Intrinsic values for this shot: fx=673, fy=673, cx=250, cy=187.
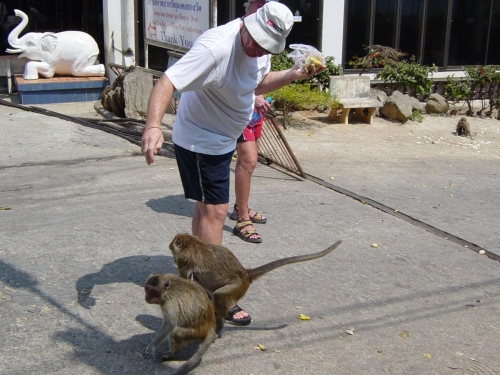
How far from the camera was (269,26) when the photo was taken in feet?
11.5

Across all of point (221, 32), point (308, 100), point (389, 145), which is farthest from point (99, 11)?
point (221, 32)

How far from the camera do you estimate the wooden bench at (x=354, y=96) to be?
10250mm

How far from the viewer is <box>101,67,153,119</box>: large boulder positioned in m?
8.99

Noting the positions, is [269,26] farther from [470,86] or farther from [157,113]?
[470,86]

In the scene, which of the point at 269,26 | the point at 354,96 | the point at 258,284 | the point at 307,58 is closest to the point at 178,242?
the point at 258,284

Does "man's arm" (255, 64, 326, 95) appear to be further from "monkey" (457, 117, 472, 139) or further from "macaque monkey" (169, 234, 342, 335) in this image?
"monkey" (457, 117, 472, 139)

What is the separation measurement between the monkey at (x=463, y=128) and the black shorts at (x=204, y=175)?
23.4 ft

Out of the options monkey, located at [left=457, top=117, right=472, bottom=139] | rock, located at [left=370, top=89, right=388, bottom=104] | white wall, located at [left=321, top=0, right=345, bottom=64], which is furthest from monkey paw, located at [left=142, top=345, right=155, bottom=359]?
white wall, located at [left=321, top=0, right=345, bottom=64]

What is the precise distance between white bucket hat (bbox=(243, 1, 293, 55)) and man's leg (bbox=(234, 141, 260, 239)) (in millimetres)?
1783

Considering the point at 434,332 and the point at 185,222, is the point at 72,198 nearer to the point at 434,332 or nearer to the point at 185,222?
the point at 185,222

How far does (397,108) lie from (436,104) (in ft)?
4.40

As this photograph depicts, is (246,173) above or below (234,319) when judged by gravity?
above

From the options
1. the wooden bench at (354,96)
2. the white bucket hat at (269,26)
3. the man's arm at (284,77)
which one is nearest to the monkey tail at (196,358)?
the white bucket hat at (269,26)

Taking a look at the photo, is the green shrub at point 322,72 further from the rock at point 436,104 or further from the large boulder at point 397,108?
the rock at point 436,104
